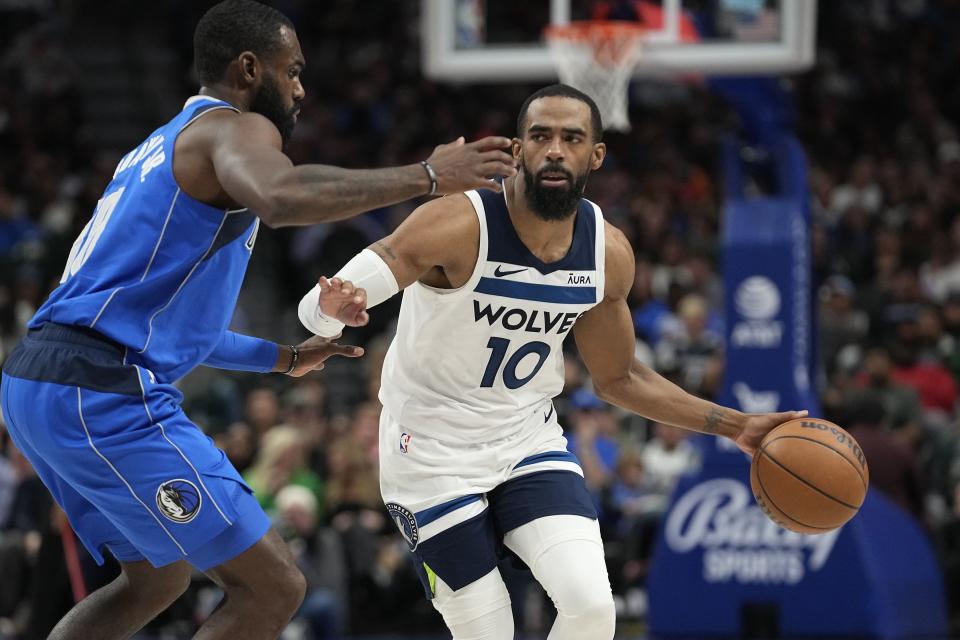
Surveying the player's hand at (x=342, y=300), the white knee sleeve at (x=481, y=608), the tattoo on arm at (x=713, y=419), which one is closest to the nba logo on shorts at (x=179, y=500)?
the player's hand at (x=342, y=300)

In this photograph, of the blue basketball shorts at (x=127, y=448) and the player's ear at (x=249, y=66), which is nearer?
the blue basketball shorts at (x=127, y=448)

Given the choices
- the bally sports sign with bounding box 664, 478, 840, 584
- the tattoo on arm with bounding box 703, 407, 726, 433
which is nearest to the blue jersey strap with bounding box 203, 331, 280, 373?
the tattoo on arm with bounding box 703, 407, 726, 433

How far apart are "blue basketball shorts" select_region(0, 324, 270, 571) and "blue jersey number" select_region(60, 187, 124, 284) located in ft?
0.63

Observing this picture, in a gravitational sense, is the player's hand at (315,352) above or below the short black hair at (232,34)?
below

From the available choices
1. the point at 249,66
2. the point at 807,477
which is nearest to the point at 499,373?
the point at 807,477

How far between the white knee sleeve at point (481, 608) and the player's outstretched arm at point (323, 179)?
1.54 meters

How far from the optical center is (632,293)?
13234 millimetres

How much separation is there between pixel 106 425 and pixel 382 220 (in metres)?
11.2

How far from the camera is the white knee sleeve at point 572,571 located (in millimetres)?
4805

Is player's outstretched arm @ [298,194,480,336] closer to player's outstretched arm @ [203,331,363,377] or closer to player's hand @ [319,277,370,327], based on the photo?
player's hand @ [319,277,370,327]

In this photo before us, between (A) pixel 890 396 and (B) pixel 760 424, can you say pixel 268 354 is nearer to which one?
(B) pixel 760 424

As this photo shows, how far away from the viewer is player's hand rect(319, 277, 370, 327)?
4.49 metres

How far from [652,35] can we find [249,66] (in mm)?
5185

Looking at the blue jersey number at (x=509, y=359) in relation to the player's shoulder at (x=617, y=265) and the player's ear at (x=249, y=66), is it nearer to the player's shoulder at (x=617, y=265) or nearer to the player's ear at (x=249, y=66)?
the player's shoulder at (x=617, y=265)
